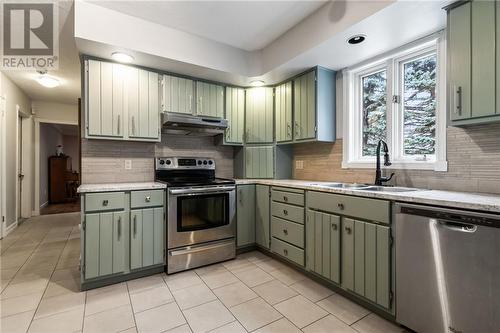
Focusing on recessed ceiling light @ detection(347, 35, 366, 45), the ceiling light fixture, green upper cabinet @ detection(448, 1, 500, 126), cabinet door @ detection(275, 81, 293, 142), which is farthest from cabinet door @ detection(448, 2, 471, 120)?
the ceiling light fixture

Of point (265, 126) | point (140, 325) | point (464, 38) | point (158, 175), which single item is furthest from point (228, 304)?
point (464, 38)

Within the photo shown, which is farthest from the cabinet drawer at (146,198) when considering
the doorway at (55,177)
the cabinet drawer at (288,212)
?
the doorway at (55,177)

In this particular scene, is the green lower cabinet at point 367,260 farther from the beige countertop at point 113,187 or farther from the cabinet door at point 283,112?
the beige countertop at point 113,187

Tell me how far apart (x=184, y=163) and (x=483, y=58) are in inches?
116

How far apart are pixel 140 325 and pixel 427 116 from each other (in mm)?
2931

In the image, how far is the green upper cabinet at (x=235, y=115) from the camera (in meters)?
3.38

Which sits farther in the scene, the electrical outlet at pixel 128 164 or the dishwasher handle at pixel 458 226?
the electrical outlet at pixel 128 164

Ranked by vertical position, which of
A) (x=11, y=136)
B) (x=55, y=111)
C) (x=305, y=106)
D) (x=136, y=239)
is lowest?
(x=136, y=239)

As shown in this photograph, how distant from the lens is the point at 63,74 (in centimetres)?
383

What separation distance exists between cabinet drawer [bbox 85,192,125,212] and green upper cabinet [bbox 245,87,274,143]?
1824mm

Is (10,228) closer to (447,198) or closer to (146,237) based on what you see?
(146,237)

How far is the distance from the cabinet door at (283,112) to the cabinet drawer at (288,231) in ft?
3.63

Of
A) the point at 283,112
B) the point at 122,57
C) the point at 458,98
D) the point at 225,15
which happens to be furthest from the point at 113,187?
the point at 458,98

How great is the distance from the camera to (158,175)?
3.04 m
